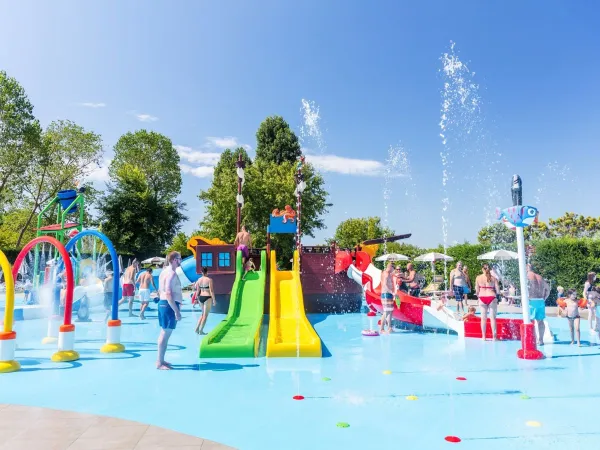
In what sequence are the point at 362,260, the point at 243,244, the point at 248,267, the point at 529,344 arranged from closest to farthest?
the point at 529,344, the point at 248,267, the point at 362,260, the point at 243,244

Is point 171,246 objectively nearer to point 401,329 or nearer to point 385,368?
point 401,329

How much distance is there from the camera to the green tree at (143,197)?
38.4 m

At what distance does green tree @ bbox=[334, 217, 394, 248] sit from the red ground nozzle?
130ft

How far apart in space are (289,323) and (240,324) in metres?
1.23

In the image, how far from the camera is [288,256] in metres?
33.9

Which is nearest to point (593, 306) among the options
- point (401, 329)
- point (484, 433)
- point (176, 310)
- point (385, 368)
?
point (401, 329)

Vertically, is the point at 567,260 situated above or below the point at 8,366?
above

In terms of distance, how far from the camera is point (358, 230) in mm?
49500

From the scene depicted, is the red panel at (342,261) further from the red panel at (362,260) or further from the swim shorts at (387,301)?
the swim shorts at (387,301)

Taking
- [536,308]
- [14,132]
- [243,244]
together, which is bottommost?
[536,308]

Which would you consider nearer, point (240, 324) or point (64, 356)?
point (64, 356)

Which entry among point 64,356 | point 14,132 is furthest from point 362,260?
point 14,132

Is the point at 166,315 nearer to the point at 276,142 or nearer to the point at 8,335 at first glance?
the point at 8,335

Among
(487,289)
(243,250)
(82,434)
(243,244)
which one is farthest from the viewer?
(243,244)
